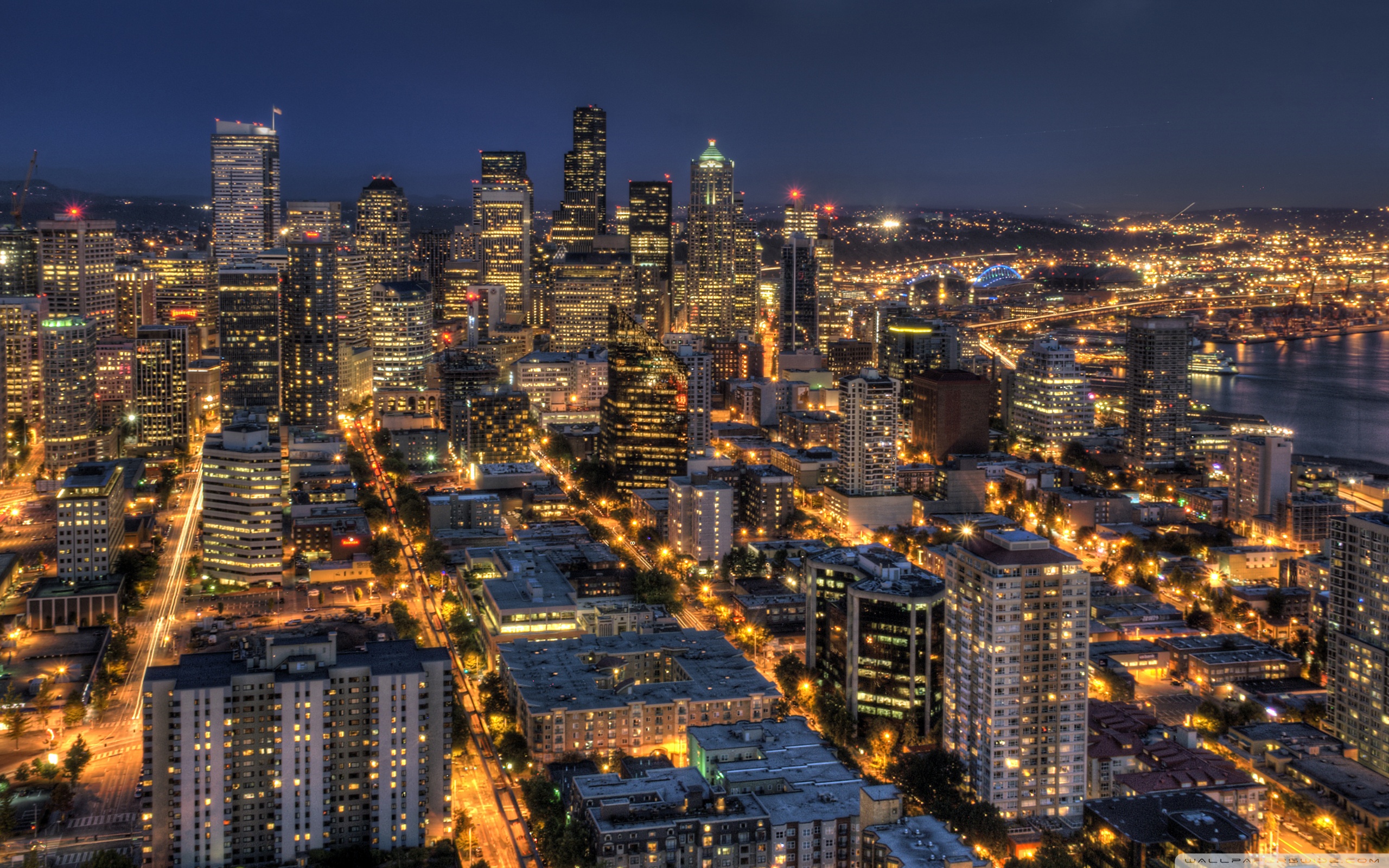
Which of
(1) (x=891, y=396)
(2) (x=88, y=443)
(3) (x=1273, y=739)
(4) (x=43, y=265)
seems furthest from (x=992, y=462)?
(4) (x=43, y=265)

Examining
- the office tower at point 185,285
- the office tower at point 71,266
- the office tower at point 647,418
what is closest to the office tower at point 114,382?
the office tower at point 71,266

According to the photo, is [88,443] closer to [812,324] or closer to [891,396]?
[891,396]

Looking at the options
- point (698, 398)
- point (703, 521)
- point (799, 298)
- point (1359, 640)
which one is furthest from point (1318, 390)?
point (1359, 640)

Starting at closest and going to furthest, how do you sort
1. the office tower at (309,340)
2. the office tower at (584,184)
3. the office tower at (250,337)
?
1. the office tower at (250,337)
2. the office tower at (309,340)
3. the office tower at (584,184)

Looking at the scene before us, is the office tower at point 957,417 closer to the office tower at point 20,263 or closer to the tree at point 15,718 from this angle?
the tree at point 15,718

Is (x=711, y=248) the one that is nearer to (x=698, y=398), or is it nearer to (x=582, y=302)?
(x=582, y=302)

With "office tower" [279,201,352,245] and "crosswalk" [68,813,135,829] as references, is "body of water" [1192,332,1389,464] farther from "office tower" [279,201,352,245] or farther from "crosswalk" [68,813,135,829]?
"office tower" [279,201,352,245]
